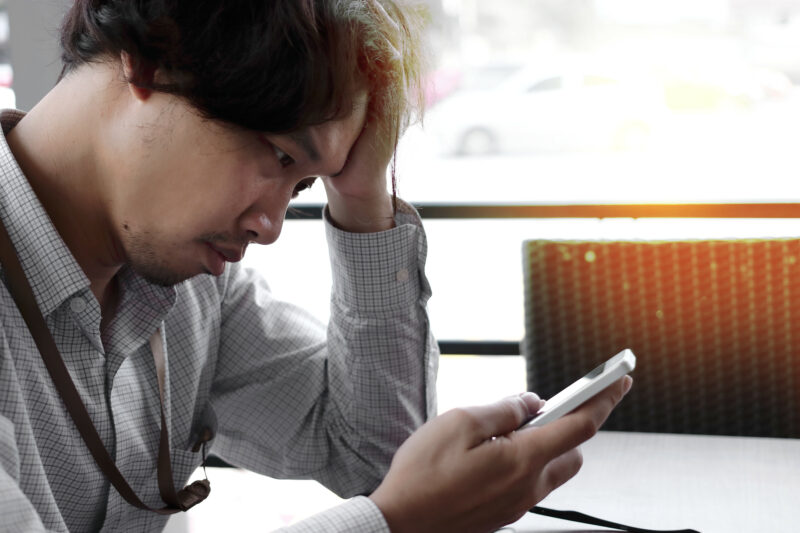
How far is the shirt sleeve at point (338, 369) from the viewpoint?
118 centimetres

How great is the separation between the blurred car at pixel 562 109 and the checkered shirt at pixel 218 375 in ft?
11.6

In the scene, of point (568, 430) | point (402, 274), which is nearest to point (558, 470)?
point (568, 430)

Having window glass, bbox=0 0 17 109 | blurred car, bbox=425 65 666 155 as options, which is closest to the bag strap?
Answer: window glass, bbox=0 0 17 109

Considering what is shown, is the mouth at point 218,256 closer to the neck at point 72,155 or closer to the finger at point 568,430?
the neck at point 72,155

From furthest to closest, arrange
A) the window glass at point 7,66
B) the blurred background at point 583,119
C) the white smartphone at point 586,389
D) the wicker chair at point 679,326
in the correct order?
the blurred background at point 583,119
the window glass at point 7,66
the wicker chair at point 679,326
the white smartphone at point 586,389

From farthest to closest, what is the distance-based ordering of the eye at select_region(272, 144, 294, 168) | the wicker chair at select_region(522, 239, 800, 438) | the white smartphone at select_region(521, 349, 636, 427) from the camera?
1. the wicker chair at select_region(522, 239, 800, 438)
2. the eye at select_region(272, 144, 294, 168)
3. the white smartphone at select_region(521, 349, 636, 427)

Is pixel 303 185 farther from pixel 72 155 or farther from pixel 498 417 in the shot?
pixel 498 417

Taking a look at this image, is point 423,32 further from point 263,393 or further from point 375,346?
point 263,393

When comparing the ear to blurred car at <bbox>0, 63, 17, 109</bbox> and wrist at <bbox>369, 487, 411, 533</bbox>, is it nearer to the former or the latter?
wrist at <bbox>369, 487, 411, 533</bbox>

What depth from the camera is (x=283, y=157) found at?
927 millimetres

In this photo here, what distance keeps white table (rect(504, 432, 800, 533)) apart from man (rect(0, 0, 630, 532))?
17 cm

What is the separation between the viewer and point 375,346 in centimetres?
119

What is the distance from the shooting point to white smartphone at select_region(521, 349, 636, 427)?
2.68ft

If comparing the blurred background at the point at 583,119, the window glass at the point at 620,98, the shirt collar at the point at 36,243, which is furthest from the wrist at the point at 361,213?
the window glass at the point at 620,98
